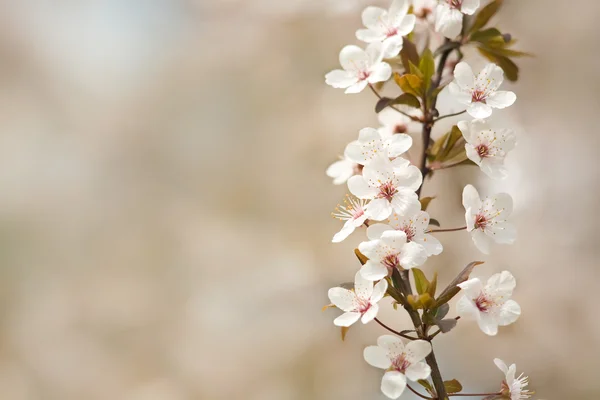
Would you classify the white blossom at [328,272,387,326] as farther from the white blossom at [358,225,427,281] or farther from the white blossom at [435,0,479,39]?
the white blossom at [435,0,479,39]

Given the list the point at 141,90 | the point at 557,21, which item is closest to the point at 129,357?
the point at 141,90

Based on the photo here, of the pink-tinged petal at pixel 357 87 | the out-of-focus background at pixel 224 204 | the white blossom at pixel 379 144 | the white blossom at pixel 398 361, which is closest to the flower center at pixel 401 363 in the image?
the white blossom at pixel 398 361

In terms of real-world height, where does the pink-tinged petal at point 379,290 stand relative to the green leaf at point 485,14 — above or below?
below

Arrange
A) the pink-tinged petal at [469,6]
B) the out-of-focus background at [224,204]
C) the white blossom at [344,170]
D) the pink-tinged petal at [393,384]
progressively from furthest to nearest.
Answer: the out-of-focus background at [224,204] < the white blossom at [344,170] < the pink-tinged petal at [469,6] < the pink-tinged petal at [393,384]

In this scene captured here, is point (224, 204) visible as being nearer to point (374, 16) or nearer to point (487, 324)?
point (374, 16)

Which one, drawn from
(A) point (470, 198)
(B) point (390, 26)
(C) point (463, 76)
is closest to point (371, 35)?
(B) point (390, 26)

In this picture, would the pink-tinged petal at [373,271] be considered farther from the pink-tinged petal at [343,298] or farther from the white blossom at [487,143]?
the white blossom at [487,143]

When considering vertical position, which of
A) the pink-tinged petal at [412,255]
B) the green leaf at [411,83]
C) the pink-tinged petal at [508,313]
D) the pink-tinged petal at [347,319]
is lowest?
the pink-tinged petal at [508,313]
